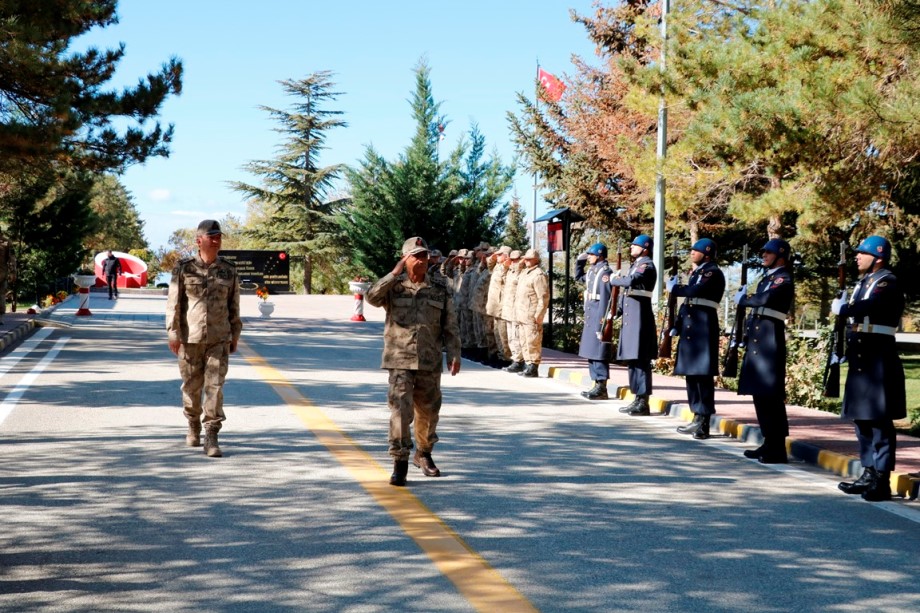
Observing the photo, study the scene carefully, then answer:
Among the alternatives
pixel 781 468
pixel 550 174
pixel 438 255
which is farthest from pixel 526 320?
pixel 550 174

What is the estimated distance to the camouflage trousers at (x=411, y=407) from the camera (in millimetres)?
7844

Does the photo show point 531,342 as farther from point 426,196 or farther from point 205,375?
point 426,196

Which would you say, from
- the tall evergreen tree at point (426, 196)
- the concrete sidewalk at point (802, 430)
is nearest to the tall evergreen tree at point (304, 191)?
the tall evergreen tree at point (426, 196)

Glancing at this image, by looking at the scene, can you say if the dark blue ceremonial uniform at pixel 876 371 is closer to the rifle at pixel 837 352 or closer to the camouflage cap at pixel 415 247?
the rifle at pixel 837 352

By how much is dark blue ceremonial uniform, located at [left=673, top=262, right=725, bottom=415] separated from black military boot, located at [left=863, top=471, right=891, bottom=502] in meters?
2.88

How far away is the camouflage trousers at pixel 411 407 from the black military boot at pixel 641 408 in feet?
15.0

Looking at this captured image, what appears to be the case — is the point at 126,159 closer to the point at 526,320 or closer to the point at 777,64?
the point at 526,320

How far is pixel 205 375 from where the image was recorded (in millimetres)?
9148

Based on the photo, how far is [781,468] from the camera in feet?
30.0

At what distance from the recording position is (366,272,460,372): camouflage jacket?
7.91 meters

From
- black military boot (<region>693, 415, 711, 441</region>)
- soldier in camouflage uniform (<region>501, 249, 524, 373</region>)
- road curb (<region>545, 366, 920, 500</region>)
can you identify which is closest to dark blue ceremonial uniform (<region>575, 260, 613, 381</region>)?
road curb (<region>545, 366, 920, 500</region>)

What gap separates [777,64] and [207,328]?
7.94 meters

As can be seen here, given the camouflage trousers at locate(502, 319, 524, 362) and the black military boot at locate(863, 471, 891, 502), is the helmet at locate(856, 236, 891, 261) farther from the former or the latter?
the camouflage trousers at locate(502, 319, 524, 362)

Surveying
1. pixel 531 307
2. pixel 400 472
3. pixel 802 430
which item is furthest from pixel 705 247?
→ pixel 531 307
